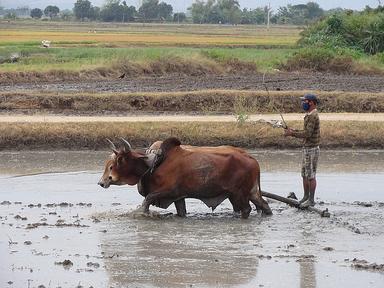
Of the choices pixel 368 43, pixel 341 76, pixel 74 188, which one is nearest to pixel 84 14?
pixel 368 43

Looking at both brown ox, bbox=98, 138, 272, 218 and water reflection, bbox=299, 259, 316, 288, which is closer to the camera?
water reflection, bbox=299, 259, 316, 288

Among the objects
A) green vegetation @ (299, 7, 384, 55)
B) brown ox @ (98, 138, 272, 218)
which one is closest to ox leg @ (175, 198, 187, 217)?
brown ox @ (98, 138, 272, 218)

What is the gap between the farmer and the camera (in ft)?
42.0

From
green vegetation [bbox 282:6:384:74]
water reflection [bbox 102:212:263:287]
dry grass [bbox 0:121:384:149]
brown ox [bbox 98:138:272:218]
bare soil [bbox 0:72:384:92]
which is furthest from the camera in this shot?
green vegetation [bbox 282:6:384:74]

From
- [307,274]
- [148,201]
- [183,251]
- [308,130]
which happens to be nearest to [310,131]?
[308,130]

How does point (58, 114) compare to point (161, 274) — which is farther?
point (58, 114)

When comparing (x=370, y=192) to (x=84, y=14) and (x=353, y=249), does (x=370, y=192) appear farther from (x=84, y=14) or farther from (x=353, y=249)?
(x=84, y=14)

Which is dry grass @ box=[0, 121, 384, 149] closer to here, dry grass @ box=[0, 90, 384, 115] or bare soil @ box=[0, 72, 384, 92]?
dry grass @ box=[0, 90, 384, 115]

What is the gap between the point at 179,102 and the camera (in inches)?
946

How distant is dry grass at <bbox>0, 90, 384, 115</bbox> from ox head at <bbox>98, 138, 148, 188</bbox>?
36.0ft

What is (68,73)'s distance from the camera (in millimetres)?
31562

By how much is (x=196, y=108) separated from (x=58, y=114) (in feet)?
12.0

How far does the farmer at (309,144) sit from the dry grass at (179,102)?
1034 centimetres

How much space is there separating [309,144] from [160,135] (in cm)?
610
